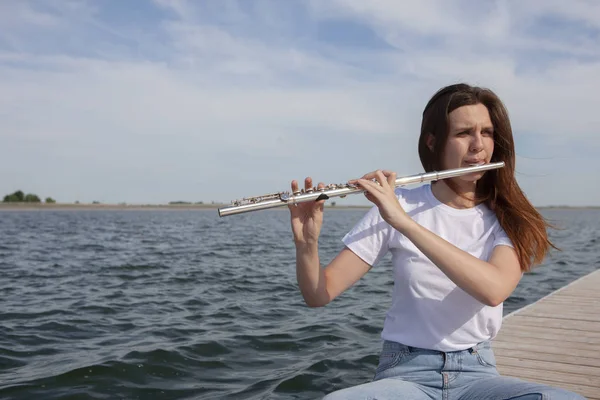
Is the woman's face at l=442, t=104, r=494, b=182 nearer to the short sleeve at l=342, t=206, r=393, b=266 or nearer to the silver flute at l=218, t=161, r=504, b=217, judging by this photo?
the silver flute at l=218, t=161, r=504, b=217

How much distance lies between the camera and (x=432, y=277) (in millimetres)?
2266

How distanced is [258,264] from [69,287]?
14.0 feet

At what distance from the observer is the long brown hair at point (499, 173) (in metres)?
2.37

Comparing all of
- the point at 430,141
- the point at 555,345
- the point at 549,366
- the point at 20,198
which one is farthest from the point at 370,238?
the point at 20,198

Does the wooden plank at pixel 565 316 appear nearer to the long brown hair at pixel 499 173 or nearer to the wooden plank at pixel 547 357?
the wooden plank at pixel 547 357

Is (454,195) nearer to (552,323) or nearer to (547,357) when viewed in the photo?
(547,357)

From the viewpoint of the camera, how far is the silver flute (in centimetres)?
237

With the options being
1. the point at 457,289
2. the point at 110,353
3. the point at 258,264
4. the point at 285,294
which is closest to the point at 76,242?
the point at 258,264

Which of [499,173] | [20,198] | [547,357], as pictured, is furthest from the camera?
[20,198]

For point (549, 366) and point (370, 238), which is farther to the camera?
point (549, 366)

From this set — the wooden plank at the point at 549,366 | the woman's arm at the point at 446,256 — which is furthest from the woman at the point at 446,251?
the wooden plank at the point at 549,366

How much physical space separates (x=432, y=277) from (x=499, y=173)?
0.55 meters

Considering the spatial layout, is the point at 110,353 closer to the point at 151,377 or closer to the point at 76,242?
the point at 151,377

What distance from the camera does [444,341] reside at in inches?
86.5
